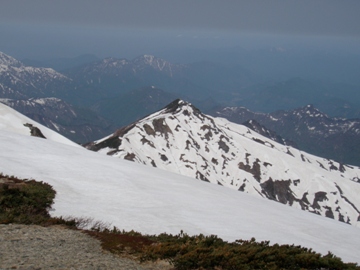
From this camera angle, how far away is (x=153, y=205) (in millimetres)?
19203

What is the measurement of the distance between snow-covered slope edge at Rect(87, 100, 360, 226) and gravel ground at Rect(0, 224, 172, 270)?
322 ft

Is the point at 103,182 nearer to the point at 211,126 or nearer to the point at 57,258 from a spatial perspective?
the point at 57,258

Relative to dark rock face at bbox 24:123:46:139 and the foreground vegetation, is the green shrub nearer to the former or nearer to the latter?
the foreground vegetation

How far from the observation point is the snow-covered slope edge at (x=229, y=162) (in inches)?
4857

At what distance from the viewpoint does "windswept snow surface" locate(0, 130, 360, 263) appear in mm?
16886

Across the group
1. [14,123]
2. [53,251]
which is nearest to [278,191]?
[14,123]

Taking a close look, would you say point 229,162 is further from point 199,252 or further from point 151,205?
point 199,252

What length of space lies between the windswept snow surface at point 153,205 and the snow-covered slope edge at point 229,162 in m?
84.1

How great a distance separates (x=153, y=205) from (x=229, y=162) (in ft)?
412

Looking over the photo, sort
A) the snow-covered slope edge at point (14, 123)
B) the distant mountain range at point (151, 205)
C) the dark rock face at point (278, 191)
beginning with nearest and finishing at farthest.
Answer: the distant mountain range at point (151, 205)
the snow-covered slope edge at point (14, 123)
the dark rock face at point (278, 191)

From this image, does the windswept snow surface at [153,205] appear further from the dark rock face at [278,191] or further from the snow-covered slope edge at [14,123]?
the dark rock face at [278,191]

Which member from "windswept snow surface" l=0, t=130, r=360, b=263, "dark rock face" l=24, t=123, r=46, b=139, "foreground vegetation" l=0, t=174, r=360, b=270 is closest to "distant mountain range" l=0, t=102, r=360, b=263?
"windswept snow surface" l=0, t=130, r=360, b=263

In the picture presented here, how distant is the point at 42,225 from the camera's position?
39.3ft

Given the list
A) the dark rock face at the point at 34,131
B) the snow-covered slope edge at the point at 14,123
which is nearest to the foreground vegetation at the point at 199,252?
the dark rock face at the point at 34,131
